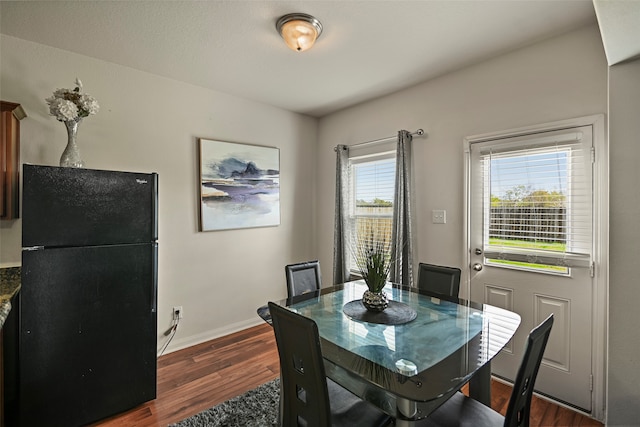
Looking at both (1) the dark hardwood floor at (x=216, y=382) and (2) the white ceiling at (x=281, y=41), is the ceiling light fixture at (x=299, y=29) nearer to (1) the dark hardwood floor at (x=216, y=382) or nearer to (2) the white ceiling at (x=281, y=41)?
(2) the white ceiling at (x=281, y=41)

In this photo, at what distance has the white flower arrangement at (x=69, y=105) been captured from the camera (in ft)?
6.63

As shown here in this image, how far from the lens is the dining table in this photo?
3.51 feet

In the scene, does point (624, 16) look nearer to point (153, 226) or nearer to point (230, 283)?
point (153, 226)

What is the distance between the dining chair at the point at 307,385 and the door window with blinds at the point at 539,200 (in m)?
1.72

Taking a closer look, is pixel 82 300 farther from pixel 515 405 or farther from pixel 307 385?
pixel 515 405

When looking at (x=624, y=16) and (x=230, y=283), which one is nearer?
(x=624, y=16)

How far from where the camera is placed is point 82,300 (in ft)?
6.15

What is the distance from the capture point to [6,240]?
2.12 metres

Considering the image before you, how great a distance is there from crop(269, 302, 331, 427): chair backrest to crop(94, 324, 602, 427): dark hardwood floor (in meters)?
1.12

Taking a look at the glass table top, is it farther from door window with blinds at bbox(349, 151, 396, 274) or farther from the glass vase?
the glass vase

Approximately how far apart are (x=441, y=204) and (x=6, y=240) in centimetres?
345

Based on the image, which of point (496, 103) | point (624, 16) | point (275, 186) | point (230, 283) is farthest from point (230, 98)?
point (624, 16)

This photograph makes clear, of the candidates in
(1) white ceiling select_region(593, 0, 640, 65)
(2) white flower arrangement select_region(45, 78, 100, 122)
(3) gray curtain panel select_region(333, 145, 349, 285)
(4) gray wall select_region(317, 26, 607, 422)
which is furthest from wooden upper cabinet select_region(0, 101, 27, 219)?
(1) white ceiling select_region(593, 0, 640, 65)

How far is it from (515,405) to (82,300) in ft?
7.72
